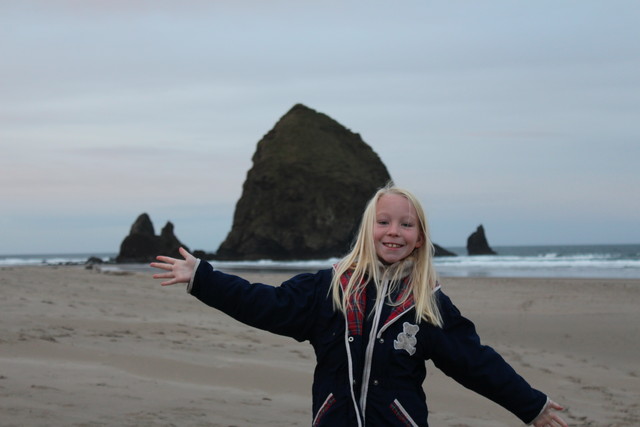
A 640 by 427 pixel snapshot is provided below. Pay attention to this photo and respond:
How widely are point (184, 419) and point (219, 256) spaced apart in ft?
204

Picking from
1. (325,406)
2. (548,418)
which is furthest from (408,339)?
(548,418)

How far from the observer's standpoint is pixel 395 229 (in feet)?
9.45

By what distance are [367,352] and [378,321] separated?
0.12m

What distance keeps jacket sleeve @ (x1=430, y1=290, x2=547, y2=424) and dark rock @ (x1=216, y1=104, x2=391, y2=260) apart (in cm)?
6141

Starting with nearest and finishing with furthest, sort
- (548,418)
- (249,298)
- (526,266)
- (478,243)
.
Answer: (249,298), (548,418), (526,266), (478,243)

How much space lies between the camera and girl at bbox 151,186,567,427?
105 inches

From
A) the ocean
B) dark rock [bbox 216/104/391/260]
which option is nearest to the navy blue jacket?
the ocean

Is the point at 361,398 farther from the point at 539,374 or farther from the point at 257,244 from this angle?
the point at 257,244

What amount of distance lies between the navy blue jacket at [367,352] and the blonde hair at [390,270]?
0.05 m

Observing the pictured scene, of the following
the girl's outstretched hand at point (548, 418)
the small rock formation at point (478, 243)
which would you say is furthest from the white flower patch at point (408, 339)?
the small rock formation at point (478, 243)

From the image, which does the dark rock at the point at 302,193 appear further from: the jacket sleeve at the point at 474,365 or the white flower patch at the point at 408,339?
the white flower patch at the point at 408,339

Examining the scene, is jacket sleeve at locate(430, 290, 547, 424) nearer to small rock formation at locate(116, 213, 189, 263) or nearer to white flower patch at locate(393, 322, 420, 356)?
white flower patch at locate(393, 322, 420, 356)

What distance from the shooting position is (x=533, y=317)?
1274 centimetres

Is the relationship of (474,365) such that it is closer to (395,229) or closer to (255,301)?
(395,229)
